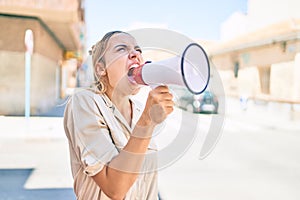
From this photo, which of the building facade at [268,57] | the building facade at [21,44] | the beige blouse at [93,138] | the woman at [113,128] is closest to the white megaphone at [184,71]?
the woman at [113,128]

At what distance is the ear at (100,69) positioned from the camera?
98 cm

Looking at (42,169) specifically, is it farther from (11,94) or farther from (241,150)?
(11,94)

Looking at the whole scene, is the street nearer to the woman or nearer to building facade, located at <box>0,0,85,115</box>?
the woman

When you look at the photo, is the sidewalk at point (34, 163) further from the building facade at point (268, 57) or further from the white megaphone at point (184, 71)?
the building facade at point (268, 57)

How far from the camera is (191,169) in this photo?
15.7 ft

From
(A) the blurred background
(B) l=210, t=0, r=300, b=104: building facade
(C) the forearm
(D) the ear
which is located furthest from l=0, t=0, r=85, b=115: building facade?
(C) the forearm

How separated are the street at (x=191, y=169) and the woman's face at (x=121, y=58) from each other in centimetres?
23

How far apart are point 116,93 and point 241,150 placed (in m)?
5.88

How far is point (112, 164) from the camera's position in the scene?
856mm

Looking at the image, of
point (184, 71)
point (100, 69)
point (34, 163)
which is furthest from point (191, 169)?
point (184, 71)

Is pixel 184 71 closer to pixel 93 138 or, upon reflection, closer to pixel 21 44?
pixel 93 138

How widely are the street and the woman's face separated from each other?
23 cm

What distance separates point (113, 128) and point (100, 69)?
20 centimetres

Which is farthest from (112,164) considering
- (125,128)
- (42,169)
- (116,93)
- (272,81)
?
(272,81)
